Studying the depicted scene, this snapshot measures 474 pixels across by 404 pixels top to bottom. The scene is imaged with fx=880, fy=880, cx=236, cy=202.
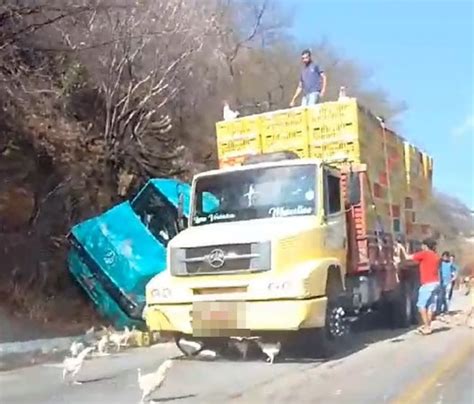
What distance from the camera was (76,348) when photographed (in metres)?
11.2

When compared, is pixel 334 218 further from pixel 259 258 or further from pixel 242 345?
pixel 242 345

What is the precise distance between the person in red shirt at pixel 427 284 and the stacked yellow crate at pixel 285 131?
127 inches

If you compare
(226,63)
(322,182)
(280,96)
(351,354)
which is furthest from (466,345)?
(280,96)

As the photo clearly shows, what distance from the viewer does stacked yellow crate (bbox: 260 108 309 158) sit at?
1279cm

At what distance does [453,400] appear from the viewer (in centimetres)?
793

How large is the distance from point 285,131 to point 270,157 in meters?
1.29

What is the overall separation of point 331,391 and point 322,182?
3.31 meters

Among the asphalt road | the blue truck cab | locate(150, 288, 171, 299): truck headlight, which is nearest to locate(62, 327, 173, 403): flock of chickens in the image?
the asphalt road

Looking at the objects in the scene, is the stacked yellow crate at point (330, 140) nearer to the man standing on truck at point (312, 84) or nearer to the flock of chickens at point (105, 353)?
the man standing on truck at point (312, 84)

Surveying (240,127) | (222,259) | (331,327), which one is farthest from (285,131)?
(331,327)

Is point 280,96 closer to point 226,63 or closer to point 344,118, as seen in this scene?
point 226,63

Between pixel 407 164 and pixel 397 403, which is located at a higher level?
pixel 407 164

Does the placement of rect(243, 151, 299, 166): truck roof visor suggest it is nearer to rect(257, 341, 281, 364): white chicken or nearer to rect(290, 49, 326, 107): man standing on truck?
rect(290, 49, 326, 107): man standing on truck

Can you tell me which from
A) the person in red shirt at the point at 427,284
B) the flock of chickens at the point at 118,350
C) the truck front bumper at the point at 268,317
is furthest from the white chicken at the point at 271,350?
the person in red shirt at the point at 427,284
